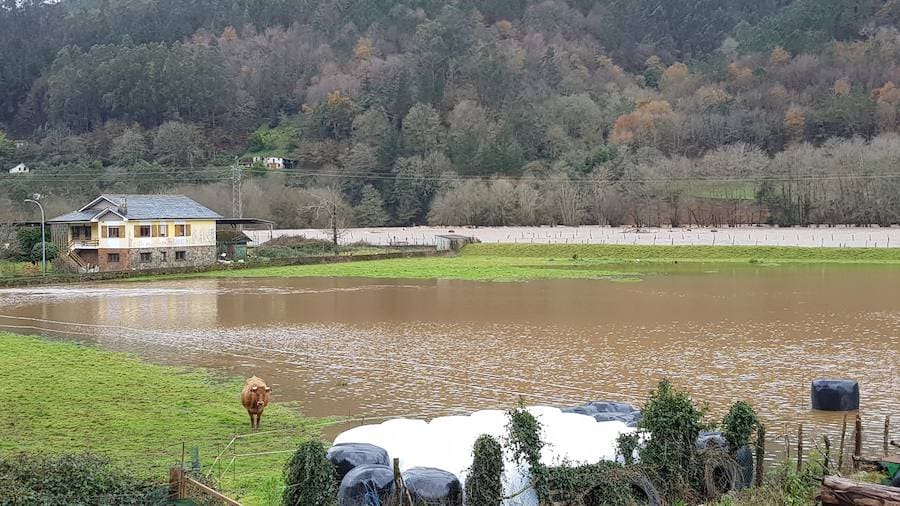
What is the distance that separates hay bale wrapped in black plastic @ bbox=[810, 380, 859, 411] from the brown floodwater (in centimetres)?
32

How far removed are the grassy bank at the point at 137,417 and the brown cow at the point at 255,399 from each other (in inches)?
9.4

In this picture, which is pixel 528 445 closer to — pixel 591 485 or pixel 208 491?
pixel 591 485

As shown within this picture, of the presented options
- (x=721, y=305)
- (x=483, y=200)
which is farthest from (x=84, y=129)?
(x=721, y=305)

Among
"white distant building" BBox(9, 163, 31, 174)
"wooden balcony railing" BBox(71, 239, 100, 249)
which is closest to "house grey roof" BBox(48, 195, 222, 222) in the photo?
"wooden balcony railing" BBox(71, 239, 100, 249)

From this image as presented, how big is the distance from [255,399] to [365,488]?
585 centimetres

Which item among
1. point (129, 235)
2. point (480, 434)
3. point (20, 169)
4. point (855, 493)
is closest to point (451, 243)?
point (129, 235)

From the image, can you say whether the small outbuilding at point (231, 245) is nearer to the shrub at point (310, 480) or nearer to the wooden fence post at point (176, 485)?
the wooden fence post at point (176, 485)

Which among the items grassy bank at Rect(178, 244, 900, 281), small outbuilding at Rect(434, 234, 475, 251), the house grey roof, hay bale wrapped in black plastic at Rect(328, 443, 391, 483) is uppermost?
the house grey roof

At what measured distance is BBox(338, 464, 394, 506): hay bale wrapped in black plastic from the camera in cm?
1123

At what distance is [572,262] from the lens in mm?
59906

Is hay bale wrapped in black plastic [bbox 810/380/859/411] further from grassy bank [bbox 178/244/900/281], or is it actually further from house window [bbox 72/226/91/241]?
house window [bbox 72/226/91/241]

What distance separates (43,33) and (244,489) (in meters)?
177

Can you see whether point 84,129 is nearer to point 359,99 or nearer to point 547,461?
point 359,99

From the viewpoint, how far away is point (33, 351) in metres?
25.1
